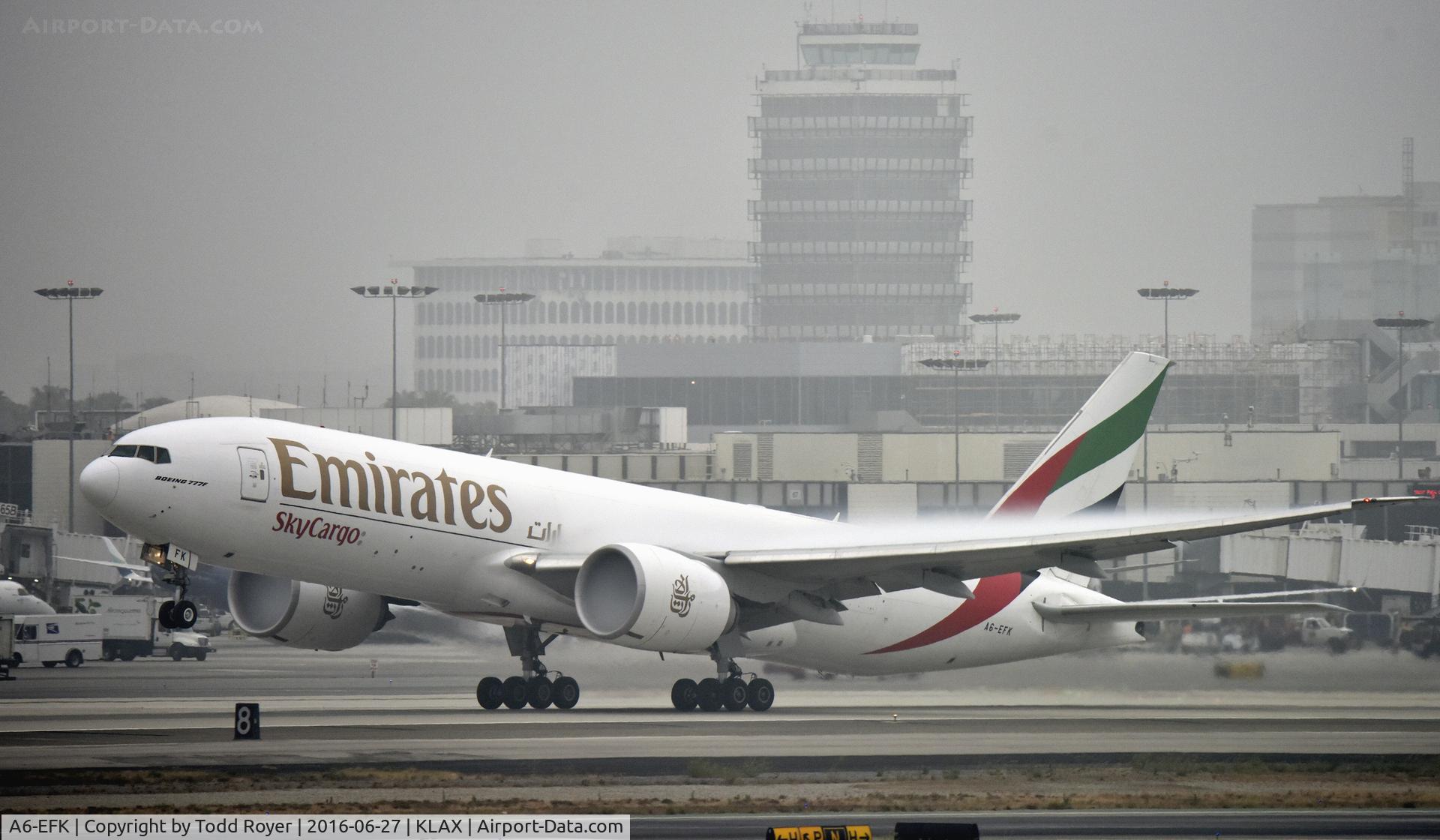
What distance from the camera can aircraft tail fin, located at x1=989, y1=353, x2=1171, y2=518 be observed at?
3966 centimetres

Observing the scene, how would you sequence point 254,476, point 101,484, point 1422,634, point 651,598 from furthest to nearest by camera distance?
1. point 1422,634
2. point 651,598
3. point 254,476
4. point 101,484

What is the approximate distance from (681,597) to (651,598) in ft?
2.50

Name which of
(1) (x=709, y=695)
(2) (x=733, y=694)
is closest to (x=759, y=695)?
(2) (x=733, y=694)

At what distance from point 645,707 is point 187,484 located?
11746 millimetres

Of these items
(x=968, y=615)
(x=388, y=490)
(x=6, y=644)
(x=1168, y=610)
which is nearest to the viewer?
(x=388, y=490)

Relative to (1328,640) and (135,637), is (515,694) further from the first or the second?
(135,637)

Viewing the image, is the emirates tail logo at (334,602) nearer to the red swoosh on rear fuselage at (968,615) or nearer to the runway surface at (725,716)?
the runway surface at (725,716)

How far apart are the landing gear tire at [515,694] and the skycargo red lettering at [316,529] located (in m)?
5.63

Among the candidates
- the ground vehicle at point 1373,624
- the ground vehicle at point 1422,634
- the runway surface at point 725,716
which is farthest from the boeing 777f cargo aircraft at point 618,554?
the ground vehicle at point 1373,624

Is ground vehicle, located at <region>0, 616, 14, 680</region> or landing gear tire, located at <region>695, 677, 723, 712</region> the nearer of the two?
landing gear tire, located at <region>695, 677, 723, 712</region>

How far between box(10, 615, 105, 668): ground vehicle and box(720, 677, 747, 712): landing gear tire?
31189mm

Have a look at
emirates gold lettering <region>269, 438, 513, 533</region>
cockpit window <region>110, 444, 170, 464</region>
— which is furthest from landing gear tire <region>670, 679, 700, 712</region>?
cockpit window <region>110, 444, 170, 464</region>

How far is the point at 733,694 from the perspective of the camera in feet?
117

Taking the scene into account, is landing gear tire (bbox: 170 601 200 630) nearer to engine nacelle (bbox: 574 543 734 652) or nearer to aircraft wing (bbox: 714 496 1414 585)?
engine nacelle (bbox: 574 543 734 652)
